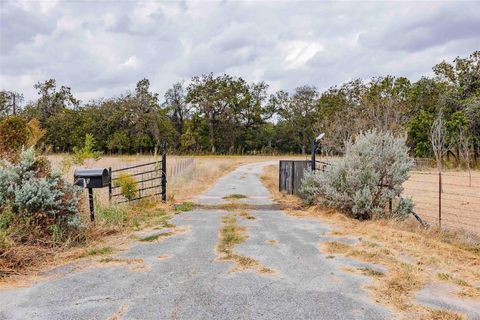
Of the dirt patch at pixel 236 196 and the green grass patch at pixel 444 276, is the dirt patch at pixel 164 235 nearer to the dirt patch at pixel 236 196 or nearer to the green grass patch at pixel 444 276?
the green grass patch at pixel 444 276

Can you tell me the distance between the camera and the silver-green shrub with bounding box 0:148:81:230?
19.6 ft

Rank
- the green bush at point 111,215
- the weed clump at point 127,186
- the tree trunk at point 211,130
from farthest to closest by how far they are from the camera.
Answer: the tree trunk at point 211,130, the weed clump at point 127,186, the green bush at point 111,215

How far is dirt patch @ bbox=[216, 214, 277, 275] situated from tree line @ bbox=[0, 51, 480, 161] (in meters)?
22.4

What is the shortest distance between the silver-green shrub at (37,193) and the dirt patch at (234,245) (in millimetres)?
2474

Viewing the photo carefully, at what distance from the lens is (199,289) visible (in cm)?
449

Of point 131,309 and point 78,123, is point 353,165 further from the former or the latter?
point 78,123

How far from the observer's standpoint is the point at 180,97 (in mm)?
60656

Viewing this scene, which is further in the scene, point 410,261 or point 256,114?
point 256,114

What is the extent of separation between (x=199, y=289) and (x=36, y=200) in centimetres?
316

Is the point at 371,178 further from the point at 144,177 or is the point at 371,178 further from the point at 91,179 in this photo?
the point at 144,177

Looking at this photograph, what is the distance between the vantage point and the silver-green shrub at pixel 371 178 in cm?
909

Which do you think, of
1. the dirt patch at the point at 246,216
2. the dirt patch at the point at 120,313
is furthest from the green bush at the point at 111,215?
the dirt patch at the point at 120,313

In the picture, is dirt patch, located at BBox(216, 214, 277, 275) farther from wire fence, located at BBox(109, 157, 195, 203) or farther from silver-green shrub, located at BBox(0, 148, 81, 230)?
wire fence, located at BBox(109, 157, 195, 203)

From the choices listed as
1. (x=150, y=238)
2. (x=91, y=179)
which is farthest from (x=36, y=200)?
(x=150, y=238)
